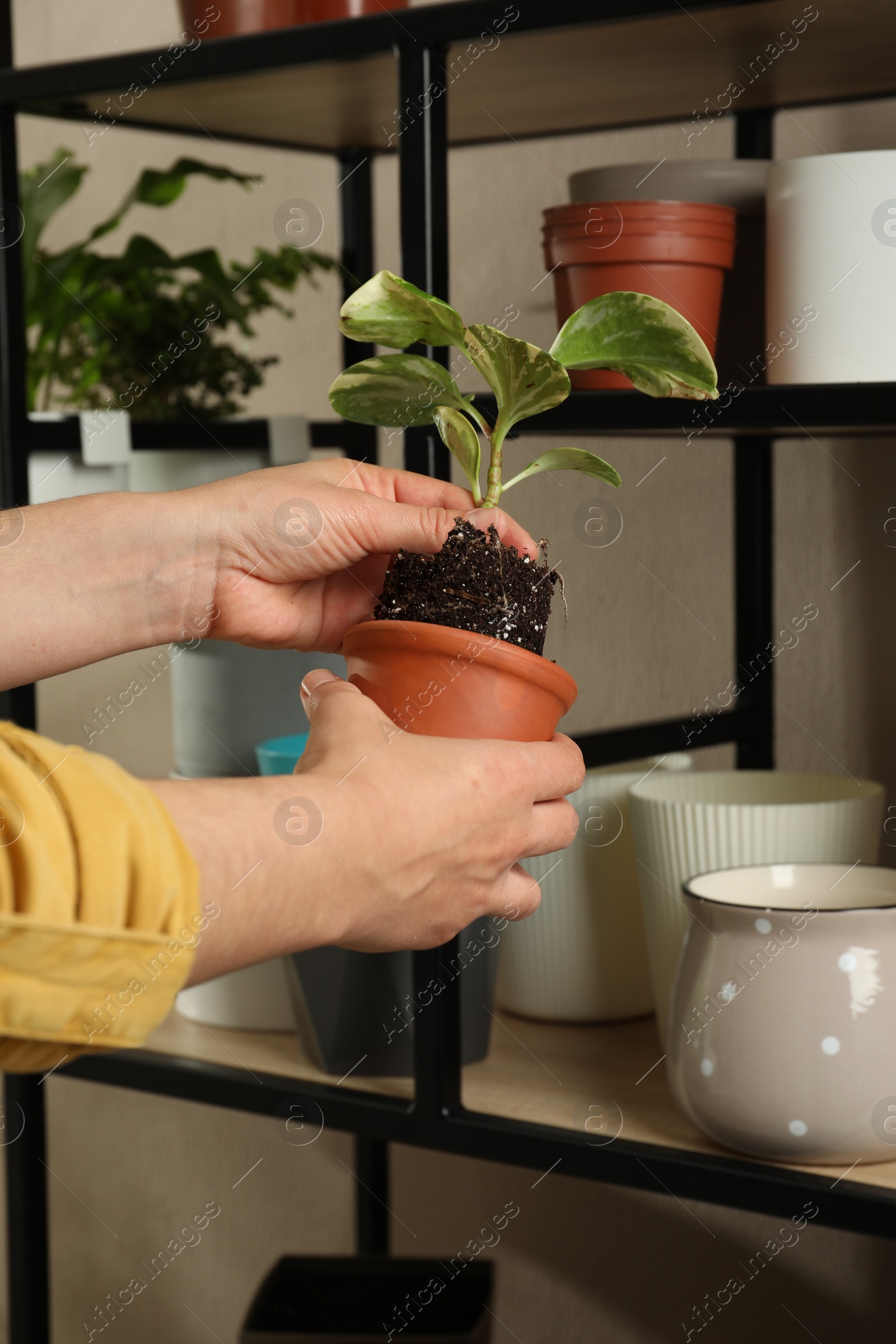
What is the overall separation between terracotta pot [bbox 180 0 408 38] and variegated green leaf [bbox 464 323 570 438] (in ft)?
1.57

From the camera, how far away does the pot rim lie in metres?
0.71

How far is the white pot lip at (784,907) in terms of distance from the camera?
32.5 inches

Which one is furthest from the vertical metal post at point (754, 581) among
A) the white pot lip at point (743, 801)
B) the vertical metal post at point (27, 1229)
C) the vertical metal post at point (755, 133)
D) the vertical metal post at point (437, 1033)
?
the vertical metal post at point (27, 1229)

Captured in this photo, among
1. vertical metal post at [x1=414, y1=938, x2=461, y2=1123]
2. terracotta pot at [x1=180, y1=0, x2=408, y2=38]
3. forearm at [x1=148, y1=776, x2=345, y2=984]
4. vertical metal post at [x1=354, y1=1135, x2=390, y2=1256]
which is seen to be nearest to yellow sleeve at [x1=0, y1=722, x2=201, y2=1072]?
forearm at [x1=148, y1=776, x2=345, y2=984]

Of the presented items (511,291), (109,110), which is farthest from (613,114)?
(109,110)

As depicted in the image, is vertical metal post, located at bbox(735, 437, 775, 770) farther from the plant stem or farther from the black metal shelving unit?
the plant stem

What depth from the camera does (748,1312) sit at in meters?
→ 1.36

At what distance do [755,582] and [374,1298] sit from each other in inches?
31.4

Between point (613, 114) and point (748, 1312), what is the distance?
117 cm

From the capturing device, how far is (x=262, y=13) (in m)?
1.10

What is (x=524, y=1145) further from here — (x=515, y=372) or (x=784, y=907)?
(x=515, y=372)

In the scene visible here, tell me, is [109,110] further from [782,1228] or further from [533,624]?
[782,1228]

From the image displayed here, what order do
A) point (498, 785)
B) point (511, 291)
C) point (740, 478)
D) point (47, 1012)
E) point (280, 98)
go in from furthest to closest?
point (511, 291)
point (740, 478)
point (280, 98)
point (498, 785)
point (47, 1012)

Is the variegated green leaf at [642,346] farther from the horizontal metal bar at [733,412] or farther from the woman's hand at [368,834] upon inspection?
the woman's hand at [368,834]
